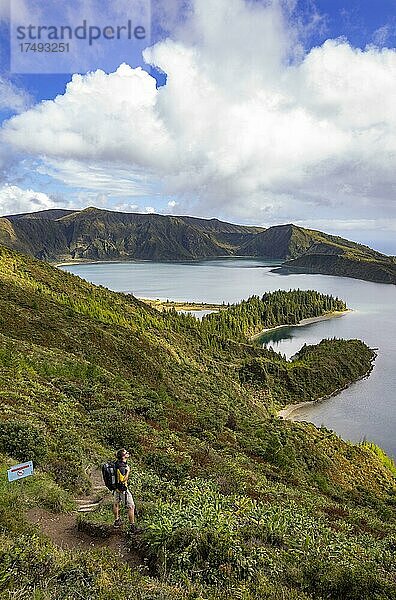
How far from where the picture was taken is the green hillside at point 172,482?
339 inches

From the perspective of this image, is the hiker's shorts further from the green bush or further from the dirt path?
the green bush

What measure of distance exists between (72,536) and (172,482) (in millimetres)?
5749

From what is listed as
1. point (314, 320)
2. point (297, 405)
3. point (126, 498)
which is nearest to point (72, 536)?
point (126, 498)

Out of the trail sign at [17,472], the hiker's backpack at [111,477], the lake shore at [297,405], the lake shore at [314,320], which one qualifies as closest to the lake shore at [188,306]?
the lake shore at [314,320]

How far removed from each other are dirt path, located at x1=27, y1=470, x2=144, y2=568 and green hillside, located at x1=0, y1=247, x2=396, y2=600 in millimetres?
244

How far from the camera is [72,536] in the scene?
1016cm

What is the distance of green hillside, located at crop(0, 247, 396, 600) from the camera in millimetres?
8602

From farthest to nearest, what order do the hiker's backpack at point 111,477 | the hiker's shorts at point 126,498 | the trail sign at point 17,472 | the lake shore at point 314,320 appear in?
the lake shore at point 314,320, the hiker's backpack at point 111,477, the hiker's shorts at point 126,498, the trail sign at point 17,472

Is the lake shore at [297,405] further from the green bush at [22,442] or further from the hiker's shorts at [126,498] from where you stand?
the hiker's shorts at [126,498]

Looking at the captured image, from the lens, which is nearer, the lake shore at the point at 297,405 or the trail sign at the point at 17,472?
the trail sign at the point at 17,472

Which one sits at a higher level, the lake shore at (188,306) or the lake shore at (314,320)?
the lake shore at (188,306)

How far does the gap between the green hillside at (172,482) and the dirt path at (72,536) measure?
0.24m

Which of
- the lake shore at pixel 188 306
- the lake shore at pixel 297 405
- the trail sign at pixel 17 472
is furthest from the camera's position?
the lake shore at pixel 188 306

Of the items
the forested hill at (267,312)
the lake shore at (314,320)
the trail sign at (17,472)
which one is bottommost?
the lake shore at (314,320)
